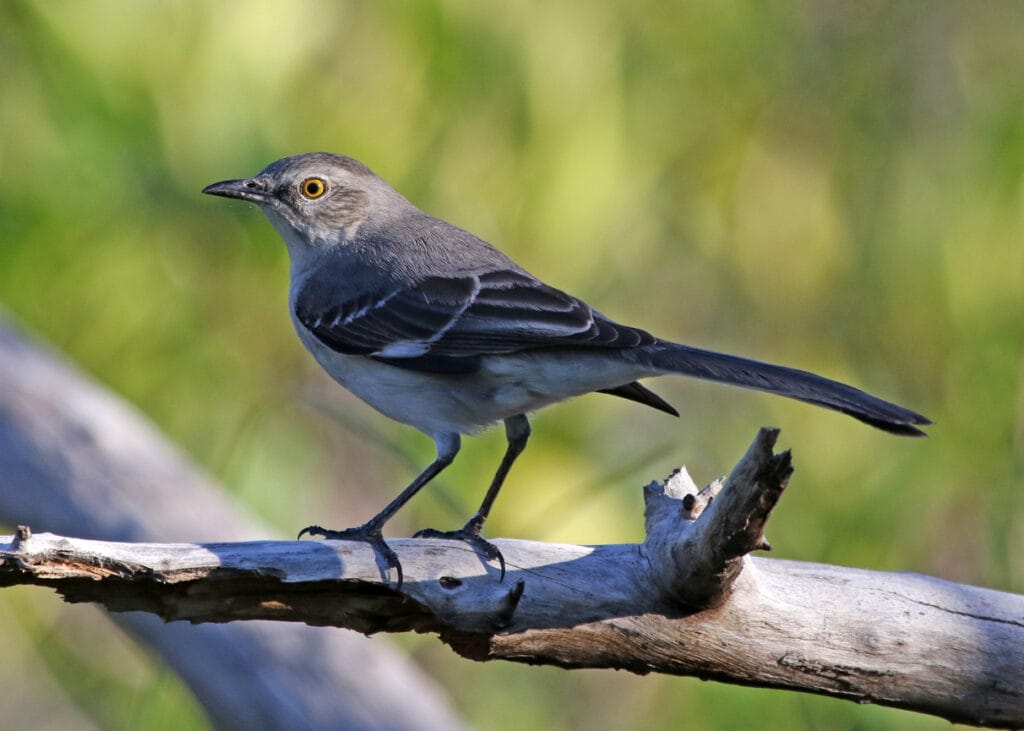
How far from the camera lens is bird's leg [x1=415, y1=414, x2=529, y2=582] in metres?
3.47

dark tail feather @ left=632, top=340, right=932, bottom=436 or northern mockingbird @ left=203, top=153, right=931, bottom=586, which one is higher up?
northern mockingbird @ left=203, top=153, right=931, bottom=586

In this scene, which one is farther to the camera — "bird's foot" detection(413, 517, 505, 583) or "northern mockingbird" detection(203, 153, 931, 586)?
"northern mockingbird" detection(203, 153, 931, 586)

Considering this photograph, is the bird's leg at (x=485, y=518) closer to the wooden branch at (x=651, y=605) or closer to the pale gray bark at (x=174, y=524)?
the wooden branch at (x=651, y=605)

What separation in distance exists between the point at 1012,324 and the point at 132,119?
5.32m

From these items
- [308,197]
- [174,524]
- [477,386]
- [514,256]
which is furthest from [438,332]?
[514,256]

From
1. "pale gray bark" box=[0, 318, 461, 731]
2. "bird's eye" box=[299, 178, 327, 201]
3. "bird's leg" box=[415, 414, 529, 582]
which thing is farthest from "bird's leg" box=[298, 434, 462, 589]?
"bird's eye" box=[299, 178, 327, 201]

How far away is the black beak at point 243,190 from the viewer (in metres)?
4.97

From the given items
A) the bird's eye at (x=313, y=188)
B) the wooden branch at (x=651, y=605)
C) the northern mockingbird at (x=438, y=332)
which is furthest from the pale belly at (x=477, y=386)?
the bird's eye at (x=313, y=188)

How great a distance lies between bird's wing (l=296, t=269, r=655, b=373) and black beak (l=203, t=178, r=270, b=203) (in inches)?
23.5

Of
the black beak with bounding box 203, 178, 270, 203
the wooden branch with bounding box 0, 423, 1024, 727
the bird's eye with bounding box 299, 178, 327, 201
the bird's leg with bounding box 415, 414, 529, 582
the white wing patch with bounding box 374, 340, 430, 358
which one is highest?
the bird's eye with bounding box 299, 178, 327, 201

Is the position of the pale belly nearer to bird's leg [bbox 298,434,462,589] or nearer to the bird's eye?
bird's leg [bbox 298,434,462,589]

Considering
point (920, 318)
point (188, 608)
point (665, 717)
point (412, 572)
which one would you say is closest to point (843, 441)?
point (920, 318)

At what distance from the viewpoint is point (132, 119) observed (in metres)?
6.79

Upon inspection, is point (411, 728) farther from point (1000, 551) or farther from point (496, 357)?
point (1000, 551)
